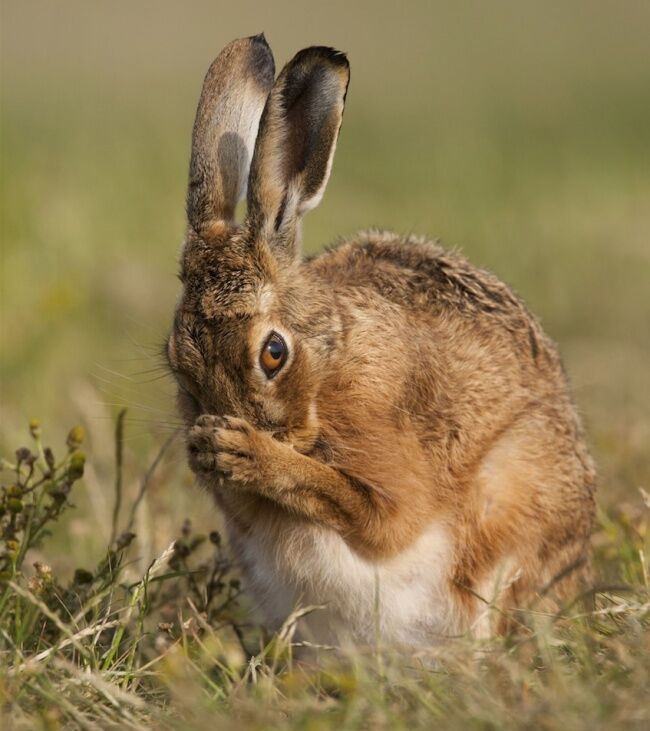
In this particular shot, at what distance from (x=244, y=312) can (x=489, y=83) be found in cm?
1183

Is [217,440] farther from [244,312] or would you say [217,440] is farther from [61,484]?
[61,484]

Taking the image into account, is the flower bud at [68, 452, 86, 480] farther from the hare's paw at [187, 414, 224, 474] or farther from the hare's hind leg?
the hare's hind leg

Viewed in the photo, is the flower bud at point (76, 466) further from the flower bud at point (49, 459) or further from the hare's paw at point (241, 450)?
the hare's paw at point (241, 450)

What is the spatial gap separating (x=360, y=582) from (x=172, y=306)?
377cm

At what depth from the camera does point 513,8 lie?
20.6 meters

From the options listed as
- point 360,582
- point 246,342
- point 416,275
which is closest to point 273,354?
point 246,342

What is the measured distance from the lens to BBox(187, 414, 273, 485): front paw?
4180 millimetres

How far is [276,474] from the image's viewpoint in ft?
14.3

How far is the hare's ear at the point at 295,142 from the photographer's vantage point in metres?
4.38

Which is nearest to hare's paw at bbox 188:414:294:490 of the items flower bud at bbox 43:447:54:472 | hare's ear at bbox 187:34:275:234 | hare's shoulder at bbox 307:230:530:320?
flower bud at bbox 43:447:54:472

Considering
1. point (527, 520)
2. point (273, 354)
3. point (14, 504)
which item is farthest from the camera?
point (527, 520)

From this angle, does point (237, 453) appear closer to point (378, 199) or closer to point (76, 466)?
point (76, 466)

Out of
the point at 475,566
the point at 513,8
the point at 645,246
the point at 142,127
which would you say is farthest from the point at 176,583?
the point at 513,8

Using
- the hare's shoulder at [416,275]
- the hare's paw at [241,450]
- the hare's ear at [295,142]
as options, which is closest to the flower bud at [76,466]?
the hare's paw at [241,450]
